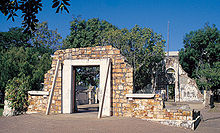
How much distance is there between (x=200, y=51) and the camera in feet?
97.0

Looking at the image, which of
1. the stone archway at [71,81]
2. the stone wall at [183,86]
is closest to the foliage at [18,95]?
the stone archway at [71,81]

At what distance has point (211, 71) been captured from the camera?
25234 mm

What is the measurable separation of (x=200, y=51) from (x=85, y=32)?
14676mm

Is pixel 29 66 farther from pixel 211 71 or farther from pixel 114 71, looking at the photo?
pixel 211 71

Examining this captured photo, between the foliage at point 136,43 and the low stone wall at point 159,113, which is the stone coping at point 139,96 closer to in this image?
the low stone wall at point 159,113

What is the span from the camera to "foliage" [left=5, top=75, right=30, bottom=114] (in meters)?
10.1

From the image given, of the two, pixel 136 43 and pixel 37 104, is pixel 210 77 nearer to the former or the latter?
pixel 136 43

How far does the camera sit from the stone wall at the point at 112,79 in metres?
9.34

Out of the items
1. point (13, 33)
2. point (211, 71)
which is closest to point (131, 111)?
point (211, 71)

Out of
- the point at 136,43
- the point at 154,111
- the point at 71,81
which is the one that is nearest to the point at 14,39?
the point at 136,43

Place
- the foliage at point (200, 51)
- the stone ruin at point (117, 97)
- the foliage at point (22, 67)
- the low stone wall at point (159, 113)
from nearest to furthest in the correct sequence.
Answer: the low stone wall at point (159, 113) < the stone ruin at point (117, 97) < the foliage at point (22, 67) < the foliage at point (200, 51)

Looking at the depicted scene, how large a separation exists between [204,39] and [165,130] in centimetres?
2427

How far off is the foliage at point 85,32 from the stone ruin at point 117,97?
14.5 m

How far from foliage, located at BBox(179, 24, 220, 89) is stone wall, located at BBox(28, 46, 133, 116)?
66.3 feet
